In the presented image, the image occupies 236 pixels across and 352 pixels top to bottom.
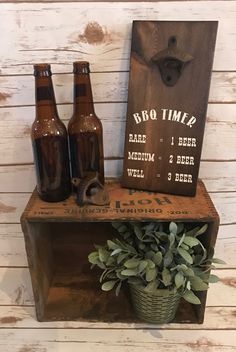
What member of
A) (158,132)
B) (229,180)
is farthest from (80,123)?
(229,180)

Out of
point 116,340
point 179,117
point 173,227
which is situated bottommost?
point 116,340

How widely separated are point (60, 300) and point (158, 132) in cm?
53

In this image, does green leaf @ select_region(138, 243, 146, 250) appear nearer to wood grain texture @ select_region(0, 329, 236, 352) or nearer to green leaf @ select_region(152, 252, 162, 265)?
green leaf @ select_region(152, 252, 162, 265)

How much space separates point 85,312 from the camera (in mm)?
956

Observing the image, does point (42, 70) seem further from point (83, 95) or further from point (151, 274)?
point (151, 274)

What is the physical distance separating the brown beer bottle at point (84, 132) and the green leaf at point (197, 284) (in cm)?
32

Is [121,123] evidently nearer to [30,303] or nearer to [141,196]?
[141,196]

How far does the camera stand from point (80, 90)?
0.82 meters

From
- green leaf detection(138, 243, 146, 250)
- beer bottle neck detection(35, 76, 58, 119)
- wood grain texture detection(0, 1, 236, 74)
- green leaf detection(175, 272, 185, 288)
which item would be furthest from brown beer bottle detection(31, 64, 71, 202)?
green leaf detection(175, 272, 185, 288)

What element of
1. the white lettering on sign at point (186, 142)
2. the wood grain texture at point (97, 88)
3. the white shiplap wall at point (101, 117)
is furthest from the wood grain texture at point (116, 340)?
the wood grain texture at point (97, 88)

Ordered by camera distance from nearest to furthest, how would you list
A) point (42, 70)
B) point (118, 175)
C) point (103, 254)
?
point (42, 70), point (103, 254), point (118, 175)

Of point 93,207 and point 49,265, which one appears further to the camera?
point 49,265

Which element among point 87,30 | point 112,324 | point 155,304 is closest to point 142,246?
point 155,304

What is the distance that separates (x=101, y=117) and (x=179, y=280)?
0.44 meters
